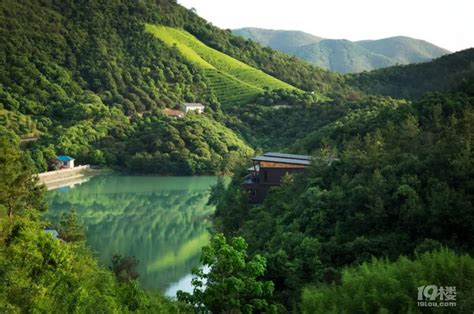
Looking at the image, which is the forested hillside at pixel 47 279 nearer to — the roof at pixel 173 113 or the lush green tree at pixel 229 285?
the lush green tree at pixel 229 285

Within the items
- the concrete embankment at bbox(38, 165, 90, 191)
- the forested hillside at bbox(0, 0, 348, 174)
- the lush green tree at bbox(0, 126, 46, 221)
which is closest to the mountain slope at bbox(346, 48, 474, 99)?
the forested hillside at bbox(0, 0, 348, 174)

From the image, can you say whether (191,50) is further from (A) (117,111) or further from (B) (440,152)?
(B) (440,152)

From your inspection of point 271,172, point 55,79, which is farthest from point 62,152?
point 271,172

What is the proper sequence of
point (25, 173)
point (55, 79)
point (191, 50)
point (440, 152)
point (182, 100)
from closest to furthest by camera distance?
point (440, 152) → point (25, 173) → point (55, 79) → point (182, 100) → point (191, 50)

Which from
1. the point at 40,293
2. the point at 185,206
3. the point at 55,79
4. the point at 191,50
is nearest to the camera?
the point at 40,293

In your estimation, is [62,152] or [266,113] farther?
[266,113]

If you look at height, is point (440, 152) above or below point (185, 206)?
above

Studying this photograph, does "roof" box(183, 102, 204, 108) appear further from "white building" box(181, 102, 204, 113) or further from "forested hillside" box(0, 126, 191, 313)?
"forested hillside" box(0, 126, 191, 313)

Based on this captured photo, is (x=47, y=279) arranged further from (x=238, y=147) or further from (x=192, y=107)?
(x=192, y=107)
